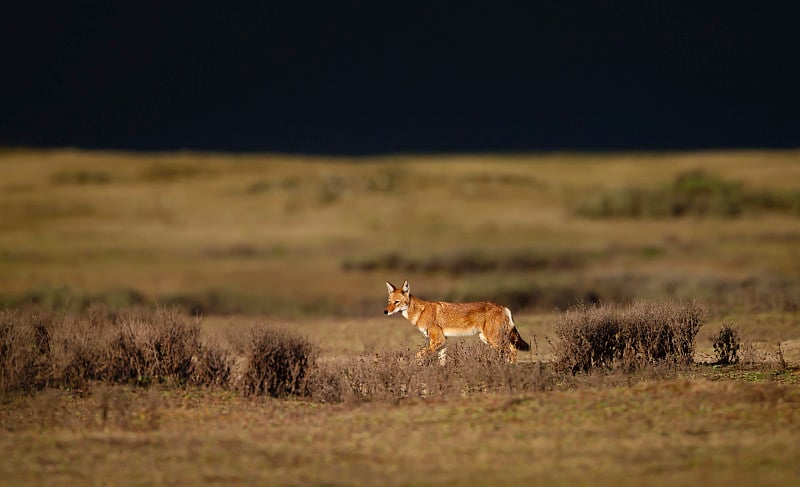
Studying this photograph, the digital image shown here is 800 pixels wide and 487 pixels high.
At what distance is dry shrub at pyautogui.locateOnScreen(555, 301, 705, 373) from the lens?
15.4 m

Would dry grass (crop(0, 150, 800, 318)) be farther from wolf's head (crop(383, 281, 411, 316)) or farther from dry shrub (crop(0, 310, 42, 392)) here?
wolf's head (crop(383, 281, 411, 316))

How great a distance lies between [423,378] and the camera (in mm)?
14555

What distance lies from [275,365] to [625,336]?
492 centimetres

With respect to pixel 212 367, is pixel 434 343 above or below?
above

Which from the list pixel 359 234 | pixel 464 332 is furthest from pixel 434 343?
pixel 359 234

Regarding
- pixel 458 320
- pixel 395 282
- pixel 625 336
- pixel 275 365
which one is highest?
pixel 395 282

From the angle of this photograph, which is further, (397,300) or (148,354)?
(397,300)

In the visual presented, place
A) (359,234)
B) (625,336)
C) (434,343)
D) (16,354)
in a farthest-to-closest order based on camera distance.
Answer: (359,234) < (434,343) < (625,336) < (16,354)

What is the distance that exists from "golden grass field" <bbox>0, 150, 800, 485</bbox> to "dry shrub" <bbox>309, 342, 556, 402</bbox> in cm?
48

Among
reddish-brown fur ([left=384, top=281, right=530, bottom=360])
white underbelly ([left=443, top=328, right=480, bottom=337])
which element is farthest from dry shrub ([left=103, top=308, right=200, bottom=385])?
white underbelly ([left=443, top=328, right=480, bottom=337])

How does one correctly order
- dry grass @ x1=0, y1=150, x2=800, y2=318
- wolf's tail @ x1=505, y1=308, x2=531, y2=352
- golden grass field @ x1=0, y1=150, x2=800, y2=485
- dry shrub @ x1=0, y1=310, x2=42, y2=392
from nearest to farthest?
golden grass field @ x1=0, y1=150, x2=800, y2=485 < dry shrub @ x1=0, y1=310, x2=42, y2=392 < wolf's tail @ x1=505, y1=308, x2=531, y2=352 < dry grass @ x1=0, y1=150, x2=800, y2=318

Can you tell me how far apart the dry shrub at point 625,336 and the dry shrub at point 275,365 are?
3.60 m

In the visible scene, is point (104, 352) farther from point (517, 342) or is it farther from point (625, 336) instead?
point (625, 336)

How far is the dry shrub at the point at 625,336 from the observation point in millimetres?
15445
